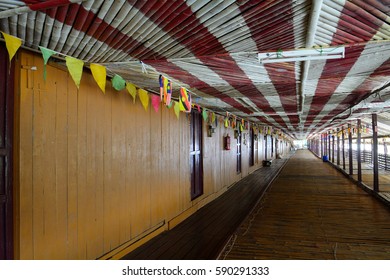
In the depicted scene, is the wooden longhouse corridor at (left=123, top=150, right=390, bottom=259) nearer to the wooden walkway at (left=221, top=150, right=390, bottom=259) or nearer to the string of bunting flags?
the wooden walkway at (left=221, top=150, right=390, bottom=259)

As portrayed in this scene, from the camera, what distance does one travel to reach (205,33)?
6.14 ft

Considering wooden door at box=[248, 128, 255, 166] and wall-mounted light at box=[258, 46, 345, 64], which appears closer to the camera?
wall-mounted light at box=[258, 46, 345, 64]

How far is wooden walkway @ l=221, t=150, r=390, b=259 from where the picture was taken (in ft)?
10.5

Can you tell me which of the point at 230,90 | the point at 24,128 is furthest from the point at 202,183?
the point at 24,128

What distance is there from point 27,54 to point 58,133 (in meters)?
0.71

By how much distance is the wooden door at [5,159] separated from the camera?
77.9 inches

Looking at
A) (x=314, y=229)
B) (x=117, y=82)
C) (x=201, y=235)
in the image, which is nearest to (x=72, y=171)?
(x=117, y=82)

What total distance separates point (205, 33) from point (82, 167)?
5.97ft

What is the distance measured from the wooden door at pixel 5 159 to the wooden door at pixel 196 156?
3.82 metres

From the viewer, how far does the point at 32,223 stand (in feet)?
7.02

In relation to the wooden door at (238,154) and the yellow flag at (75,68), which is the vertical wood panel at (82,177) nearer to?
the yellow flag at (75,68)

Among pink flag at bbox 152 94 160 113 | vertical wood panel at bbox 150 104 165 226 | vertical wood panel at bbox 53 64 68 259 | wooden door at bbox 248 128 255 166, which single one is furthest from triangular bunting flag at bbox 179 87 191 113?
wooden door at bbox 248 128 255 166

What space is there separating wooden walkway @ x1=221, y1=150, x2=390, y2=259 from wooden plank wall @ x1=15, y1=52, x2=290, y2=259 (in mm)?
1402
